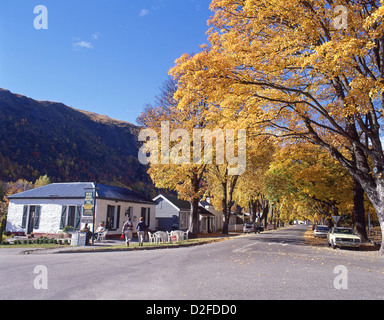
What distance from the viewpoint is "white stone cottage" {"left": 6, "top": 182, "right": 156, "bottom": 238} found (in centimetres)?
2538

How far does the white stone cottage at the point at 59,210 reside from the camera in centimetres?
2538

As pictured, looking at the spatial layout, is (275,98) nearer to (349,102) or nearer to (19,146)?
(349,102)

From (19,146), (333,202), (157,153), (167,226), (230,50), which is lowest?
(167,226)

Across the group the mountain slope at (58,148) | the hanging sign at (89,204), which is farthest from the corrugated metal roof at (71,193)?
the mountain slope at (58,148)

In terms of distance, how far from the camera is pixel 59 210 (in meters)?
25.8

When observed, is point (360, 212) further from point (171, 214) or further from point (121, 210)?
point (171, 214)

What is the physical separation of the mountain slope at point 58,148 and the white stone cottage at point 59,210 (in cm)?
5686

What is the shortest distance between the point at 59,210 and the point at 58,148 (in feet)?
313

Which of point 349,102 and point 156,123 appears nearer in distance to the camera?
point 349,102

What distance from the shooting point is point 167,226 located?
42.8 meters

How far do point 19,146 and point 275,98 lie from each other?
104 m

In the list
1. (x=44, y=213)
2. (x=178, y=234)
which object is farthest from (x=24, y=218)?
(x=178, y=234)

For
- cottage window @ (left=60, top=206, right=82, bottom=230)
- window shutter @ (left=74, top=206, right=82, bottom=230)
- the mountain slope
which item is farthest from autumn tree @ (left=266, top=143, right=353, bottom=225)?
the mountain slope
